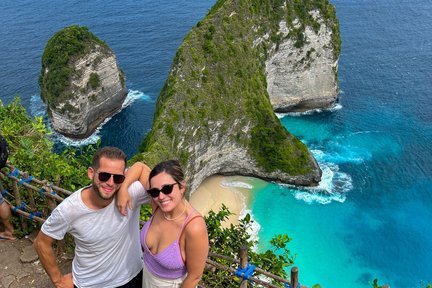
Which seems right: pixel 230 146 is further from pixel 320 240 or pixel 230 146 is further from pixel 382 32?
pixel 382 32

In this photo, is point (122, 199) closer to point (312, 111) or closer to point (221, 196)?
point (221, 196)

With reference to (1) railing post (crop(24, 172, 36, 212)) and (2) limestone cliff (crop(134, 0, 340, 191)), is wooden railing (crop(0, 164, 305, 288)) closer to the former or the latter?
(1) railing post (crop(24, 172, 36, 212))

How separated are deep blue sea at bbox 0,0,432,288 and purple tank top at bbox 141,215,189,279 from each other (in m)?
31.2

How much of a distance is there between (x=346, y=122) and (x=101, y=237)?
5398cm

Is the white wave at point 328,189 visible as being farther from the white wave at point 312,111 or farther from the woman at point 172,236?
the woman at point 172,236

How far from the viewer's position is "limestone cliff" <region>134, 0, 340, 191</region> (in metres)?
38.1

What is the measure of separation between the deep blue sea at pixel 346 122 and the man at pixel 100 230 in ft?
100

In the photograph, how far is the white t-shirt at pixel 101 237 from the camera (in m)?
6.46

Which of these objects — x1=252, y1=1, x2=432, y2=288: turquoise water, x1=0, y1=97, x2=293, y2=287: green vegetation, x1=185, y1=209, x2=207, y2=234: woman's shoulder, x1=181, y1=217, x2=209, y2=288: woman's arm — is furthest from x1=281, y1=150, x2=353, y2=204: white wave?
x1=185, y1=209, x2=207, y2=234: woman's shoulder

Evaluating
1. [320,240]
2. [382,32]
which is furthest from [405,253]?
[382,32]

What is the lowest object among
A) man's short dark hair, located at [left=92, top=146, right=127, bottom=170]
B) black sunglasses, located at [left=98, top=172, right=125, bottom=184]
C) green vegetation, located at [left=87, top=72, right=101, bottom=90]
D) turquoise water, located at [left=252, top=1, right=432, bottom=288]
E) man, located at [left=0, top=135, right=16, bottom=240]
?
turquoise water, located at [left=252, top=1, right=432, bottom=288]

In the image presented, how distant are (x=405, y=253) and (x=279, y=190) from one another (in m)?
13.0

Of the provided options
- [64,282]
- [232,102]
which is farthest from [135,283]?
[232,102]

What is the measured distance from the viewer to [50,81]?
53844 millimetres
